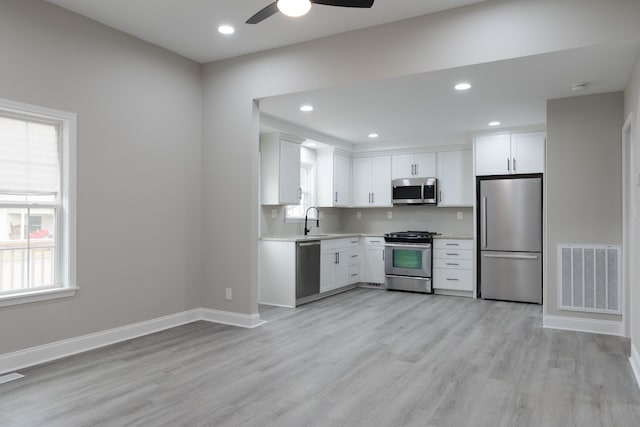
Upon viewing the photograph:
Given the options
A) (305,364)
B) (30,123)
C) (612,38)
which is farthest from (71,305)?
(612,38)

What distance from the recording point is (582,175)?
4453 mm

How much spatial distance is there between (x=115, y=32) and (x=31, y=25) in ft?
2.55

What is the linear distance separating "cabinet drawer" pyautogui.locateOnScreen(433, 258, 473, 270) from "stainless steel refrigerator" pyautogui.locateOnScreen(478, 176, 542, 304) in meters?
0.28

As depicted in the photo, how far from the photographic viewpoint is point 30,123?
3447 millimetres

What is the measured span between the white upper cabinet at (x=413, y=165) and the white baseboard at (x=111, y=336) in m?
3.76

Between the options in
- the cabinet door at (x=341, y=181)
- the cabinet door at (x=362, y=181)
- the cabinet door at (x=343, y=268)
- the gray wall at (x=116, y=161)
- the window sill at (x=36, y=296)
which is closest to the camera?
the window sill at (x=36, y=296)

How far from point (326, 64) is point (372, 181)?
3.63m

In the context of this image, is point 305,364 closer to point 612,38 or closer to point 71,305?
point 71,305

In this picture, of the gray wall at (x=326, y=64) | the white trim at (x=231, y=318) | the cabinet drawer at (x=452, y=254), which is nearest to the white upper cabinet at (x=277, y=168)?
the gray wall at (x=326, y=64)

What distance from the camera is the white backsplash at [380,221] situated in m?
6.42

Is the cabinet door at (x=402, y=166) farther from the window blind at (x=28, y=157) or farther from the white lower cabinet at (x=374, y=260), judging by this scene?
the window blind at (x=28, y=157)

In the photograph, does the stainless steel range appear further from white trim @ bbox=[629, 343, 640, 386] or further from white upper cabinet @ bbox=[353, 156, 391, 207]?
→ white trim @ bbox=[629, 343, 640, 386]

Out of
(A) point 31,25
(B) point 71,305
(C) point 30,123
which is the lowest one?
(B) point 71,305

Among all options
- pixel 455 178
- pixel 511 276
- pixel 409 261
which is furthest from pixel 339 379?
pixel 455 178
